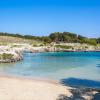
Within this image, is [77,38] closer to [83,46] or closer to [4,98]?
[83,46]

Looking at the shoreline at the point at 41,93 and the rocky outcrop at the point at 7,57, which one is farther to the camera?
the rocky outcrop at the point at 7,57

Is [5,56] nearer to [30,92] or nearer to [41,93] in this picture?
[30,92]

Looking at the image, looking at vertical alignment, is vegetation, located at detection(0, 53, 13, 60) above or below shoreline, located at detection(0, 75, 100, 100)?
above

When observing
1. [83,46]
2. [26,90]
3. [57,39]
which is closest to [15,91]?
[26,90]

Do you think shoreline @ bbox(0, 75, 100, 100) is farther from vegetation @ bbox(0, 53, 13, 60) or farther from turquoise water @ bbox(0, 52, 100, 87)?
vegetation @ bbox(0, 53, 13, 60)

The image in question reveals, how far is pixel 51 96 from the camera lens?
20203 mm

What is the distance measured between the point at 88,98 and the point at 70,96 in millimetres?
1447

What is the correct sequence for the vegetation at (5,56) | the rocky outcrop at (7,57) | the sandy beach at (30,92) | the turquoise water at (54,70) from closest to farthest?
1. the sandy beach at (30,92)
2. the turquoise water at (54,70)
3. the rocky outcrop at (7,57)
4. the vegetation at (5,56)

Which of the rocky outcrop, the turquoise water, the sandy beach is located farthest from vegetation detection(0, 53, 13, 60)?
the sandy beach

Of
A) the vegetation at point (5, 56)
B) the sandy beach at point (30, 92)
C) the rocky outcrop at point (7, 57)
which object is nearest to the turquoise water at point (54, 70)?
the rocky outcrop at point (7, 57)

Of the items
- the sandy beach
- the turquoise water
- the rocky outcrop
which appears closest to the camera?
the sandy beach

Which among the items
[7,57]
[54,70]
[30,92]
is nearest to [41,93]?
[30,92]

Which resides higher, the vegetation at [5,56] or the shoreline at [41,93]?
the vegetation at [5,56]

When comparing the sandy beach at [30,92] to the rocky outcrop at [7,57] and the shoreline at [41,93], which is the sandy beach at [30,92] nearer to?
the shoreline at [41,93]
